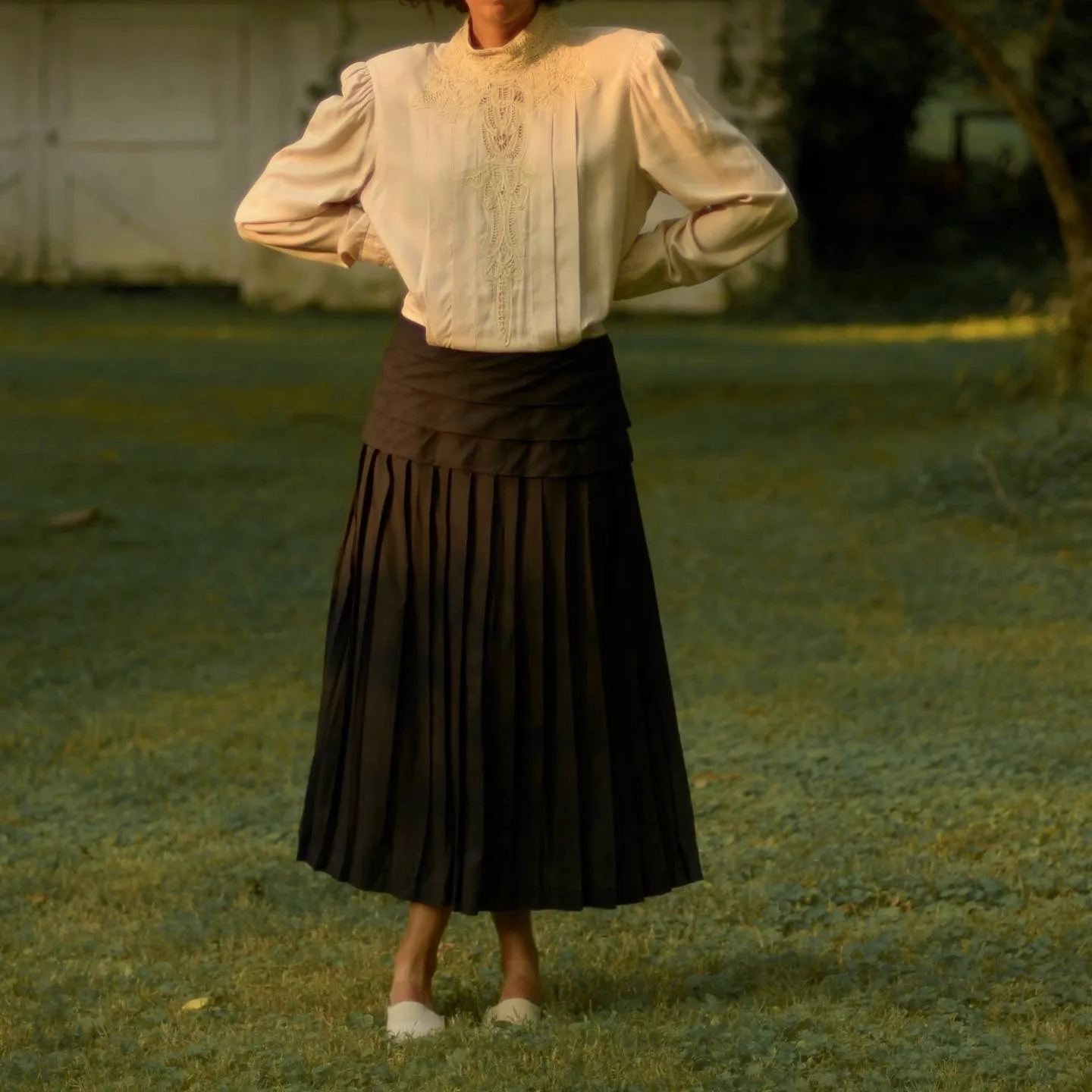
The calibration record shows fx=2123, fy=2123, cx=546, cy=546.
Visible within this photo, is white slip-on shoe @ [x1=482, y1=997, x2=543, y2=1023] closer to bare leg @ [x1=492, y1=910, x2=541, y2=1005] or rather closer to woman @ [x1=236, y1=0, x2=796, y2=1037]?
bare leg @ [x1=492, y1=910, x2=541, y2=1005]

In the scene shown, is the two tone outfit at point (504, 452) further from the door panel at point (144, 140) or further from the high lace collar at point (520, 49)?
the door panel at point (144, 140)

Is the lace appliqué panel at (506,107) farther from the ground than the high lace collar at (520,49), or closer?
closer

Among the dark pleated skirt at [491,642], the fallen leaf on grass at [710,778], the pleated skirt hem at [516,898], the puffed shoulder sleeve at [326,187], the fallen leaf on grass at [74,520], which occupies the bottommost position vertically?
the fallen leaf on grass at [74,520]

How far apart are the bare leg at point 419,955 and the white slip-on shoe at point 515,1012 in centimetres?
11

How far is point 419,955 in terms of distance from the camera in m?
3.55

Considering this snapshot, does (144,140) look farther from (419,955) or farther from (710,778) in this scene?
(419,955)

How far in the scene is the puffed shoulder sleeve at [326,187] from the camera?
3305 mm

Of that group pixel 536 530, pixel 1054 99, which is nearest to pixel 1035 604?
pixel 536 530

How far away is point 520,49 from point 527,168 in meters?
0.19

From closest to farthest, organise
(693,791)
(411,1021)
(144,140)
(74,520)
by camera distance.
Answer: (411,1021), (693,791), (74,520), (144,140)

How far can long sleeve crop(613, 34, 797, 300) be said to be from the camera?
10.6 ft

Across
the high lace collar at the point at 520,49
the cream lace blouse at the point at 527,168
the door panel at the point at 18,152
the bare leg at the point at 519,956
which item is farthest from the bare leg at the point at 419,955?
the door panel at the point at 18,152

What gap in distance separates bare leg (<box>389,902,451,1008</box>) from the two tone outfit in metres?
0.13

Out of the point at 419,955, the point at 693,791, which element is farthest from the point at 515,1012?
the point at 693,791
